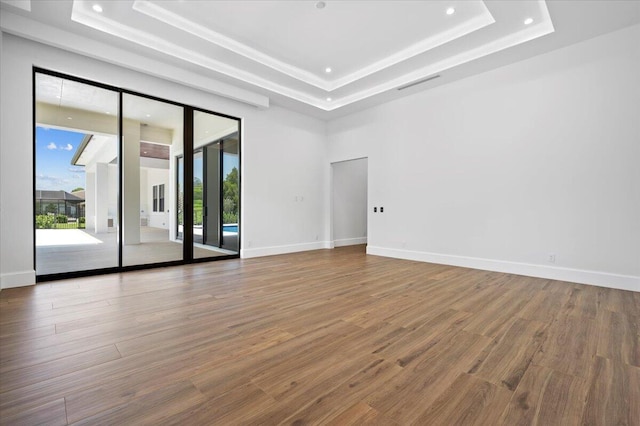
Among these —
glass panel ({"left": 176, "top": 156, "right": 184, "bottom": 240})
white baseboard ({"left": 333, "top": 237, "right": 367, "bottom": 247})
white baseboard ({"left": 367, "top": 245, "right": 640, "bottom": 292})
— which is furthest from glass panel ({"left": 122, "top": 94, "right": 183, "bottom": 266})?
white baseboard ({"left": 367, "top": 245, "right": 640, "bottom": 292})

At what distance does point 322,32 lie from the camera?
4383 mm

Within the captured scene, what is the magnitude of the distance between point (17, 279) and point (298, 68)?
549 cm

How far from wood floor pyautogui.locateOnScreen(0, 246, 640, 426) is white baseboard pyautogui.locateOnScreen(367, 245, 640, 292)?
0.89 feet

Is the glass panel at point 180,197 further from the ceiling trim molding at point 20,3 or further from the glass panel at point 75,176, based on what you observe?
the ceiling trim molding at point 20,3

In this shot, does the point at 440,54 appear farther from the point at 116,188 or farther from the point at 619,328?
the point at 116,188

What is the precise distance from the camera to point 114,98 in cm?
480

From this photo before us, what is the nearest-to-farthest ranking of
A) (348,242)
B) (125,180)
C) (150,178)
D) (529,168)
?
(529,168)
(125,180)
(150,178)
(348,242)

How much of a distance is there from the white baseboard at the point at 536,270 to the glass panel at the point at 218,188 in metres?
3.83

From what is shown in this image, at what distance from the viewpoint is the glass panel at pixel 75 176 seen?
417 centimetres

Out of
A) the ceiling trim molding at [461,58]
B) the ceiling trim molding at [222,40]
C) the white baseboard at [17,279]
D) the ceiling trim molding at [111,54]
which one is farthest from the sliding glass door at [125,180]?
the ceiling trim molding at [461,58]

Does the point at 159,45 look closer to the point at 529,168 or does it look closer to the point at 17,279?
the point at 17,279

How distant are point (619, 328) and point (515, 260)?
7.43 ft

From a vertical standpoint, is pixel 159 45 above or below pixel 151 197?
above

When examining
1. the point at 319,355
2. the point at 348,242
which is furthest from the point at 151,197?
the point at 319,355
